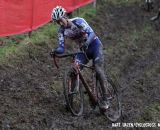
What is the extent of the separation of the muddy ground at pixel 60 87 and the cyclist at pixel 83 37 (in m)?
0.93

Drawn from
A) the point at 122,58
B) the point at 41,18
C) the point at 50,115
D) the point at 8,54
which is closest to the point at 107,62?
the point at 122,58

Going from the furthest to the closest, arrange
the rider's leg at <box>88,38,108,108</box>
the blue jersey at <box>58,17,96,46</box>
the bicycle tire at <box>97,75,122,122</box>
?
the bicycle tire at <box>97,75,122,122</box> → the rider's leg at <box>88,38,108,108</box> → the blue jersey at <box>58,17,96,46</box>

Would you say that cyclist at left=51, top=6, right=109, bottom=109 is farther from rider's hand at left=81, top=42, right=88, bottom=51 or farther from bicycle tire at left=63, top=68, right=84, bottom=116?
bicycle tire at left=63, top=68, right=84, bottom=116

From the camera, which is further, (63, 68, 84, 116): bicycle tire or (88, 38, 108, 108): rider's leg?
(88, 38, 108, 108): rider's leg

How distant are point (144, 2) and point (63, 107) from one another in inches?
616

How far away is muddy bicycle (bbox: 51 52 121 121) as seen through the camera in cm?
868

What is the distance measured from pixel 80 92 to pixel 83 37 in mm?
1077

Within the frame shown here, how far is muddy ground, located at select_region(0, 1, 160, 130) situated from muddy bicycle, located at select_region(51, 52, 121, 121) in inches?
8.3

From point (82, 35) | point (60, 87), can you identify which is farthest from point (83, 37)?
point (60, 87)

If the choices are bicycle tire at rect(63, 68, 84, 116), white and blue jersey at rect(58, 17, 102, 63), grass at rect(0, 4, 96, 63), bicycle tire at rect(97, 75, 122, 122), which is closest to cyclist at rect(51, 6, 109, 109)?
white and blue jersey at rect(58, 17, 102, 63)

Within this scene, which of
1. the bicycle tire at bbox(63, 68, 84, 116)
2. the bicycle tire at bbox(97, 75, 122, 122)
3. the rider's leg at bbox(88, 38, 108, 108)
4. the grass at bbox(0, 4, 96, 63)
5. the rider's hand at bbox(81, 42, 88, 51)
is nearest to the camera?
the bicycle tire at bbox(63, 68, 84, 116)

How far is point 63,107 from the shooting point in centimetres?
940

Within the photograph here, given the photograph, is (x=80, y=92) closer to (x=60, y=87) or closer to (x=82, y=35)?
(x=82, y=35)

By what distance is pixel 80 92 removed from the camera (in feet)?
29.5
